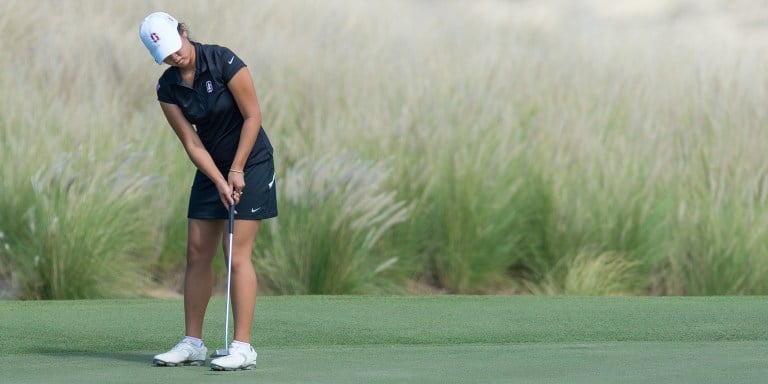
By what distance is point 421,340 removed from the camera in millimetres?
7141

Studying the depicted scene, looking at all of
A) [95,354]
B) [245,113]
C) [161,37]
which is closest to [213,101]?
[245,113]

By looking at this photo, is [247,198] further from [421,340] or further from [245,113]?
[421,340]

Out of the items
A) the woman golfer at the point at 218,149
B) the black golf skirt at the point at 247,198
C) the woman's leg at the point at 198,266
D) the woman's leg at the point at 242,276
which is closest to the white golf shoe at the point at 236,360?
the woman golfer at the point at 218,149

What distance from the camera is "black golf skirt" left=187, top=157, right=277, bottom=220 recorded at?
578 centimetres

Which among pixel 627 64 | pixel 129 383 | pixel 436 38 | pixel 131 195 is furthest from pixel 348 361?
pixel 436 38

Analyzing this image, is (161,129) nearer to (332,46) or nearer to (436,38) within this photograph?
(332,46)

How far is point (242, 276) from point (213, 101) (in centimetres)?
72

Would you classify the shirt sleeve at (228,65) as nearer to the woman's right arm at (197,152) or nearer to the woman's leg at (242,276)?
the woman's right arm at (197,152)

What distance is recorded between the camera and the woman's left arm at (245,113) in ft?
18.6

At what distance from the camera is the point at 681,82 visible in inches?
560

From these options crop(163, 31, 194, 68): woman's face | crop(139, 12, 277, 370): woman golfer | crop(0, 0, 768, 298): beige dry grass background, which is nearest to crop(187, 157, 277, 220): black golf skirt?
crop(139, 12, 277, 370): woman golfer

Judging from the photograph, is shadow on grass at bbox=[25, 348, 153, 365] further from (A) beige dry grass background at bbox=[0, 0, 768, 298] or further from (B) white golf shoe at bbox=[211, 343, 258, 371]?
(A) beige dry grass background at bbox=[0, 0, 768, 298]

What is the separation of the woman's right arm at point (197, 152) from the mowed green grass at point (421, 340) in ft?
2.36

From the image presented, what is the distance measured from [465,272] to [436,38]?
7184 mm
